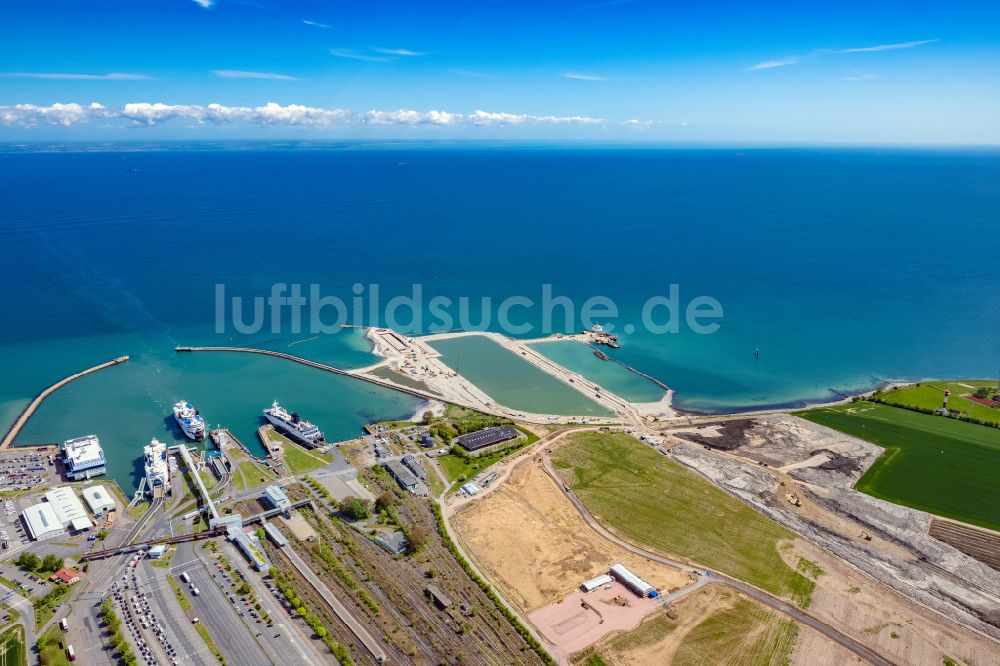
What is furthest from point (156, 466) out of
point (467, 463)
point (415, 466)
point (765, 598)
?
point (765, 598)

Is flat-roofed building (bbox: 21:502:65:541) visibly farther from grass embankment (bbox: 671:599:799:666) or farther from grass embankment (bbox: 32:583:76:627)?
grass embankment (bbox: 671:599:799:666)

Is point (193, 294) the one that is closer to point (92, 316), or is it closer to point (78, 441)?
point (92, 316)

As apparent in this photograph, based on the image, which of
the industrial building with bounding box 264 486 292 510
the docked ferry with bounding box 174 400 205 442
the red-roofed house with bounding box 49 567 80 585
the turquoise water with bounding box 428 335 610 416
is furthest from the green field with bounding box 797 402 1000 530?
the docked ferry with bounding box 174 400 205 442

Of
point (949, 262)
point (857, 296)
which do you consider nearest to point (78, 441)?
point (857, 296)

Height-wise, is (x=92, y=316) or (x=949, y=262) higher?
(x=949, y=262)

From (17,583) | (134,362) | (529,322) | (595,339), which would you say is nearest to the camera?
(17,583)

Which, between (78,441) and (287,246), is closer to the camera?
(78,441)

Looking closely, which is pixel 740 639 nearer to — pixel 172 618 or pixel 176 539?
pixel 172 618
